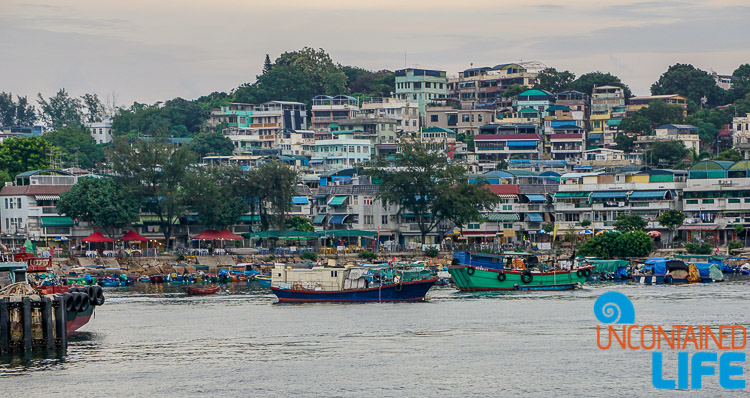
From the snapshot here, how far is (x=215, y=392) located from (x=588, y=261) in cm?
5105

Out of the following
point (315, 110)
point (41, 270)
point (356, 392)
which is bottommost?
point (356, 392)

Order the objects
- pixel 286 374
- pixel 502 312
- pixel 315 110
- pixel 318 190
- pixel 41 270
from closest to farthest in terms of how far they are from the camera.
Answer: pixel 286 374, pixel 41 270, pixel 502 312, pixel 318 190, pixel 315 110

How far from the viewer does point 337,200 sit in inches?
4186

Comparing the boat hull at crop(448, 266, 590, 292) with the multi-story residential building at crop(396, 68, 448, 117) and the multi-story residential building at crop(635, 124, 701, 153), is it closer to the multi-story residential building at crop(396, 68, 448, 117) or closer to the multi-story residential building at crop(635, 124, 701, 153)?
the multi-story residential building at crop(635, 124, 701, 153)

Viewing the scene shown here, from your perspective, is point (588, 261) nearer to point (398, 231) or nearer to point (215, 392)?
point (398, 231)

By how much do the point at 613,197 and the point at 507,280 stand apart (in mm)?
31849

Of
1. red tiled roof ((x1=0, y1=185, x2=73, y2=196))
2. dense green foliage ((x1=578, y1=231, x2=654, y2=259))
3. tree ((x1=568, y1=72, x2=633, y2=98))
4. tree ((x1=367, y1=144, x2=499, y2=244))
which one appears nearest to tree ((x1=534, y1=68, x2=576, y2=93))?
tree ((x1=568, y1=72, x2=633, y2=98))

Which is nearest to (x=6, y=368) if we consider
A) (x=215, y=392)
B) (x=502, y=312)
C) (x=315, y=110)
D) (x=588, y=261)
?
(x=215, y=392)

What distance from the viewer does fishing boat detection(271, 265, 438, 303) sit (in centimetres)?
6444

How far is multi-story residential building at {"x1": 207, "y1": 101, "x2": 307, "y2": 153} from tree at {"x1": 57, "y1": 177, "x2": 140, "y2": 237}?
175 feet

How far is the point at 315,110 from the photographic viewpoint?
6024 inches

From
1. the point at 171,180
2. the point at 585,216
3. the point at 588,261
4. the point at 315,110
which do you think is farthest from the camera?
the point at 315,110

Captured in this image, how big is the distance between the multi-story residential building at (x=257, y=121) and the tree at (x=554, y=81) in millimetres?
33240

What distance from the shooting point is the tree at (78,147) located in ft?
447
